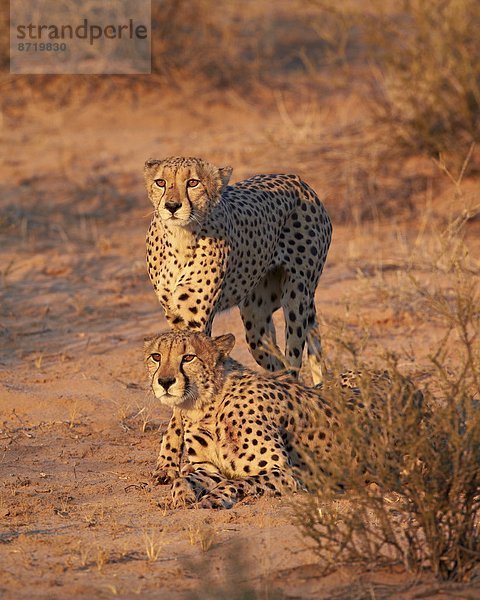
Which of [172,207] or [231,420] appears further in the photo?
[172,207]

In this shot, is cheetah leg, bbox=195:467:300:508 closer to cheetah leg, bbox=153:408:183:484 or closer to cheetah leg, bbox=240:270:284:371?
cheetah leg, bbox=153:408:183:484

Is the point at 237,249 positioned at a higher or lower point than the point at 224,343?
higher

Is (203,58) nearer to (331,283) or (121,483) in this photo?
(331,283)

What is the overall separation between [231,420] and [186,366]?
306 mm

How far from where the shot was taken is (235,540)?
4605 millimetres

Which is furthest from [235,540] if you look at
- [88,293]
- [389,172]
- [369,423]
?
[389,172]

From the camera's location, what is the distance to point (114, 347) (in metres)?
7.83

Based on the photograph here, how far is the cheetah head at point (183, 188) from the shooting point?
228 inches

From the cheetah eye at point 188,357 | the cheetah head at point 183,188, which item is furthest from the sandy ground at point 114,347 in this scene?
the cheetah head at point 183,188

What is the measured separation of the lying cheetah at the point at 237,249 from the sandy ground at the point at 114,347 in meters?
0.76

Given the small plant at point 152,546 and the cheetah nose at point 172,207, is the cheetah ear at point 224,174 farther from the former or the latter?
the small plant at point 152,546

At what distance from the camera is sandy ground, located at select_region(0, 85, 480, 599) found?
171 inches

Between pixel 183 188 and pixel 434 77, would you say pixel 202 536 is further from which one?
pixel 434 77

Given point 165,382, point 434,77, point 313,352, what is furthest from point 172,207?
point 434,77
